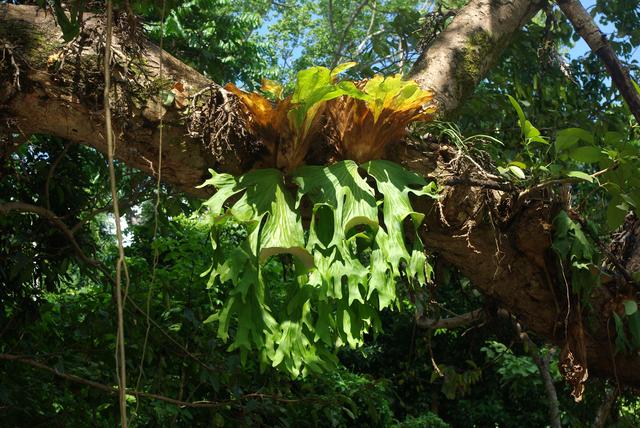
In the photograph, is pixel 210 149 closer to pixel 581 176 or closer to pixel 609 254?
pixel 581 176

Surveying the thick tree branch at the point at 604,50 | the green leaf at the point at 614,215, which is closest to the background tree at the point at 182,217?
the green leaf at the point at 614,215

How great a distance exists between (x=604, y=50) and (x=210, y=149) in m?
1.25

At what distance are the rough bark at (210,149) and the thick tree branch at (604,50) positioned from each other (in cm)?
52

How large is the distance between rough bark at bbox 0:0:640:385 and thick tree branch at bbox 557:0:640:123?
20.5 inches

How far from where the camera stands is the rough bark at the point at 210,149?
1.57 m

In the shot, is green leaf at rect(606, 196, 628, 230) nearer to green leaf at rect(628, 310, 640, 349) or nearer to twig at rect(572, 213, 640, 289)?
twig at rect(572, 213, 640, 289)

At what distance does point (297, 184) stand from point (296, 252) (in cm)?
16

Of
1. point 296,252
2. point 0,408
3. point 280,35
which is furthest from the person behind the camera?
point 280,35

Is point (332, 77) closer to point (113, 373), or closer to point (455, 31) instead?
point (455, 31)

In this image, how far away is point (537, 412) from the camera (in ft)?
21.1

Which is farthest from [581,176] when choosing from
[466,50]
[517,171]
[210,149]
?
[210,149]

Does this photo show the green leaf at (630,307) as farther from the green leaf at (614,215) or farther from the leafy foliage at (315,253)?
the leafy foliage at (315,253)

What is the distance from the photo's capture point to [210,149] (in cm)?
160

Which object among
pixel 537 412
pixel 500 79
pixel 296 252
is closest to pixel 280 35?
pixel 537 412
